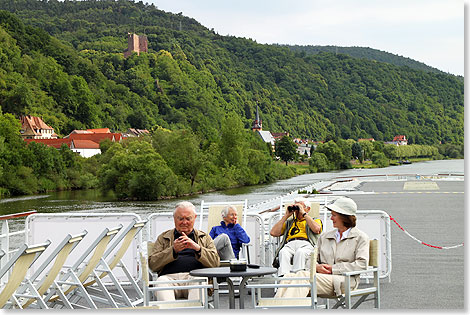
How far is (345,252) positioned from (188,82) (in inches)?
4117

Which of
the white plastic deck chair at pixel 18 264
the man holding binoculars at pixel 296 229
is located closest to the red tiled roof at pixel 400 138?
the man holding binoculars at pixel 296 229

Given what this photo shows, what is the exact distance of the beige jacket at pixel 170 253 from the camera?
450 centimetres

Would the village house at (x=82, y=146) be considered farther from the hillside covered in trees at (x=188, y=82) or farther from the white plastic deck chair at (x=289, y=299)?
the white plastic deck chair at (x=289, y=299)

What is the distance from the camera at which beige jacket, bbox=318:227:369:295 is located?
4.36m

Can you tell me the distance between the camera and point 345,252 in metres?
4.43

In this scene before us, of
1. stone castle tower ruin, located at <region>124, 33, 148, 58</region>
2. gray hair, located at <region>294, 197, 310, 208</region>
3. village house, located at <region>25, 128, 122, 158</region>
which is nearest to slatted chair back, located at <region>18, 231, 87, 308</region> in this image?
gray hair, located at <region>294, 197, 310, 208</region>

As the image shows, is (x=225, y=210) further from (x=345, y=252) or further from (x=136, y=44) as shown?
(x=136, y=44)

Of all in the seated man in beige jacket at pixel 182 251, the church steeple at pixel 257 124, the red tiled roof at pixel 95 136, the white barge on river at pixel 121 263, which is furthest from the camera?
the church steeple at pixel 257 124

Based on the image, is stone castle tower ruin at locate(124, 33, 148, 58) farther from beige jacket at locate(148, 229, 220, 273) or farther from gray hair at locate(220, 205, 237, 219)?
beige jacket at locate(148, 229, 220, 273)

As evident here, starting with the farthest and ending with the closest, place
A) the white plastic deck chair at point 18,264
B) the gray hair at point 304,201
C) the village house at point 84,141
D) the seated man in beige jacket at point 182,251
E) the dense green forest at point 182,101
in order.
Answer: the village house at point 84,141 < the dense green forest at point 182,101 < the gray hair at point 304,201 < the seated man in beige jacket at point 182,251 < the white plastic deck chair at point 18,264

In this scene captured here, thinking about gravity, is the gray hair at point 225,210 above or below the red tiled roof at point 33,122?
below

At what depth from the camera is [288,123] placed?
12925cm

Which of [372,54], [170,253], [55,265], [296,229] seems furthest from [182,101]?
[55,265]

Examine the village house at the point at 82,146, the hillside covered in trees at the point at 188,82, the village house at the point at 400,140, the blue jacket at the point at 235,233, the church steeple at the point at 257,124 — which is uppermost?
the hillside covered in trees at the point at 188,82
